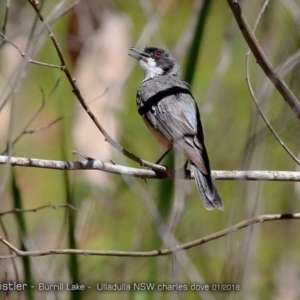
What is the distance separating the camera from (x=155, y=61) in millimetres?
5684

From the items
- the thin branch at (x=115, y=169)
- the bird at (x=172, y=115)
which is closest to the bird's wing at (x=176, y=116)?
the bird at (x=172, y=115)

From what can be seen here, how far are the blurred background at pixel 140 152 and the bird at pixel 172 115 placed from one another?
196 millimetres

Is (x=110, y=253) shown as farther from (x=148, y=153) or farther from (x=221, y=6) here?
(x=221, y=6)

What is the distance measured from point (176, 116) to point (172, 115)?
0.10ft

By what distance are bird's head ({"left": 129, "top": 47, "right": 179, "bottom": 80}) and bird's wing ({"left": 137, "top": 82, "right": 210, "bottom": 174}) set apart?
564mm

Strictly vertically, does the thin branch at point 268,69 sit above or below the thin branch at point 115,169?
above

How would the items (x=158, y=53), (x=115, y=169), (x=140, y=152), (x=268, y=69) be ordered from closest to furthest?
(x=268, y=69) → (x=115, y=169) → (x=158, y=53) → (x=140, y=152)

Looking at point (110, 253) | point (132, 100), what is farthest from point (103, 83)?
point (110, 253)

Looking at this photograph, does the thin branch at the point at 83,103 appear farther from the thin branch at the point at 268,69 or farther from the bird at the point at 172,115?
the thin branch at the point at 268,69

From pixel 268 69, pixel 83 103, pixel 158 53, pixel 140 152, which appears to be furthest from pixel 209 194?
pixel 140 152

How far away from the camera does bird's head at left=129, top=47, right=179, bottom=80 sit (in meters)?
5.59

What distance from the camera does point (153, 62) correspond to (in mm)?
5672

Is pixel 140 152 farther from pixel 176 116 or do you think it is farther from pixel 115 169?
pixel 115 169

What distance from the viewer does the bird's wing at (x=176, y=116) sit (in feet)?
14.4
